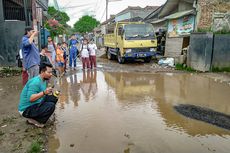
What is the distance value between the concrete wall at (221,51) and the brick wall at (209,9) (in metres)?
2.85

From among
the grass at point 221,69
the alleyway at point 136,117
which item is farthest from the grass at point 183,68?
the alleyway at point 136,117

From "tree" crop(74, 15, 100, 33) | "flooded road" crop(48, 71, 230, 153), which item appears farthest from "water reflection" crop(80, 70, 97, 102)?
"tree" crop(74, 15, 100, 33)

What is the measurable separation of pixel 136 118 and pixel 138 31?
33.5 feet

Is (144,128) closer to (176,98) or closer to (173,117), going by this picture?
(173,117)

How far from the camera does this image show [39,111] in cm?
483

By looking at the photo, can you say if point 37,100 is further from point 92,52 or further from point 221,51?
point 221,51

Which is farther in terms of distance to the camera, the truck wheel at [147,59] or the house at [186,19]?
the truck wheel at [147,59]

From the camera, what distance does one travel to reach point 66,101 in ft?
23.5

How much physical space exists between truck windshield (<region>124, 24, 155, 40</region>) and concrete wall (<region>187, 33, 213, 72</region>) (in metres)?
3.22

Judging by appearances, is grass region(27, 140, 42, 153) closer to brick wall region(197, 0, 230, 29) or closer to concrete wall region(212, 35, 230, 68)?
concrete wall region(212, 35, 230, 68)

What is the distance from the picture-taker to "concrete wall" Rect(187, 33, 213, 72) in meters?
11.6

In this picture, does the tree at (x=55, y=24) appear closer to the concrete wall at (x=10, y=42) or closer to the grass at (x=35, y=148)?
the concrete wall at (x=10, y=42)

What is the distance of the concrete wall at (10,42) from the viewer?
11805 millimetres

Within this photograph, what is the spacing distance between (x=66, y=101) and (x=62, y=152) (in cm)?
Answer: 316
